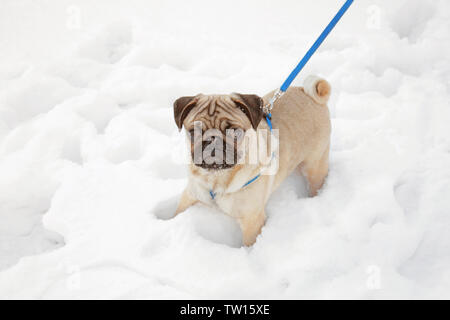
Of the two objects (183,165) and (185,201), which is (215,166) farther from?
(183,165)

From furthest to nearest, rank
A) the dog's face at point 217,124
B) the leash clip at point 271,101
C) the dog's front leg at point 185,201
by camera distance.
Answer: the dog's front leg at point 185,201 < the leash clip at point 271,101 < the dog's face at point 217,124

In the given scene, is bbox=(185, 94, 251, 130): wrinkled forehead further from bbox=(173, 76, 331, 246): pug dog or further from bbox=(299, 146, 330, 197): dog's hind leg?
bbox=(299, 146, 330, 197): dog's hind leg

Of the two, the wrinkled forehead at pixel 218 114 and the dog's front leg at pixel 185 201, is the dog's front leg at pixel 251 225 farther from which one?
the wrinkled forehead at pixel 218 114

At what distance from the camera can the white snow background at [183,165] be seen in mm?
2076

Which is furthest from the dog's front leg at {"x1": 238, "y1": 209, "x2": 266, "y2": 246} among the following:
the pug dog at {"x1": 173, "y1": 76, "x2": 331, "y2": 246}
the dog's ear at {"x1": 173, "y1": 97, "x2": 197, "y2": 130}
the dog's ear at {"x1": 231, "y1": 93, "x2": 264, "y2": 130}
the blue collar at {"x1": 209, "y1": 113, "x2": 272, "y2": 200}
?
the dog's ear at {"x1": 173, "y1": 97, "x2": 197, "y2": 130}

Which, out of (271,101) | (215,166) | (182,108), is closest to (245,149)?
(215,166)

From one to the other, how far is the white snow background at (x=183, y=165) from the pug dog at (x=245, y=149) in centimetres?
27

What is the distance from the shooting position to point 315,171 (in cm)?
256

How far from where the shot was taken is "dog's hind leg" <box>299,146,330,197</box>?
253 cm

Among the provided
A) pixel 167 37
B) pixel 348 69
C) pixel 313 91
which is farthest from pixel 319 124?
pixel 167 37

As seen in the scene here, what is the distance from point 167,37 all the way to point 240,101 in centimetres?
321

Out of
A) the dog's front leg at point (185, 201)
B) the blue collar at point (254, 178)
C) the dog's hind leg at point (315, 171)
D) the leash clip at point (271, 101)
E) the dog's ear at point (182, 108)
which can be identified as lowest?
the dog's front leg at point (185, 201)

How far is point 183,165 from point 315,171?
1.23 m

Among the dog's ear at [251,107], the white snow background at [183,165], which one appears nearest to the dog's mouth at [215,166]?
the dog's ear at [251,107]
